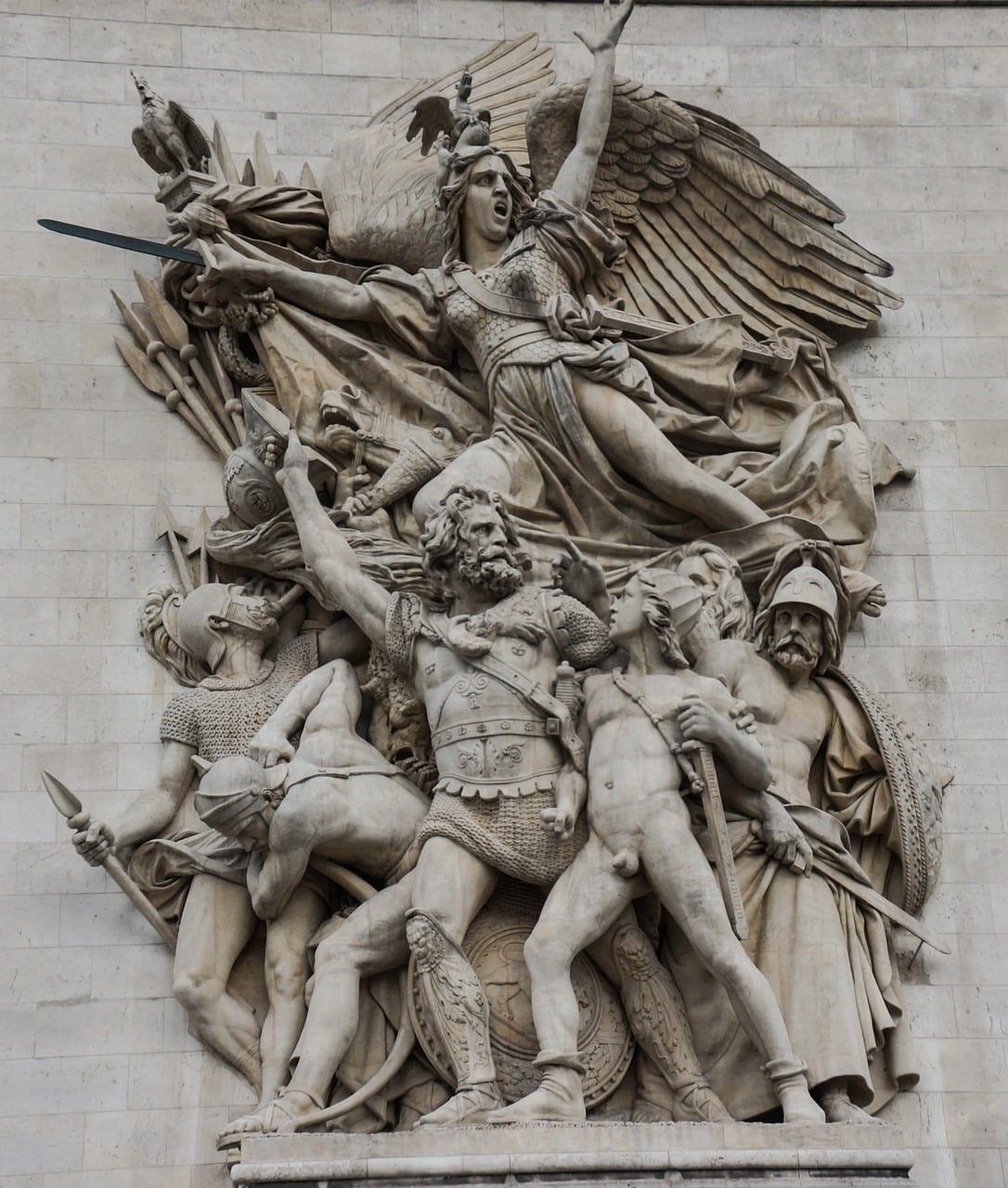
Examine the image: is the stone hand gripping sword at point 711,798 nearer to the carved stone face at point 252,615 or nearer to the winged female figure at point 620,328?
the winged female figure at point 620,328

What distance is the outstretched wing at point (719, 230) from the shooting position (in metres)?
10.6

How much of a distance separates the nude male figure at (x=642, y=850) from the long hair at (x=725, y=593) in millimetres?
426

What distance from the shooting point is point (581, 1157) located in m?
8.17

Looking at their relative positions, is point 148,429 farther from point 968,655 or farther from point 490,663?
point 968,655

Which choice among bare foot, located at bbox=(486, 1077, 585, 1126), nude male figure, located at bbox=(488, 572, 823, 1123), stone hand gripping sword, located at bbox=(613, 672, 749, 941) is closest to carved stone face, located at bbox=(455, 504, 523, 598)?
nude male figure, located at bbox=(488, 572, 823, 1123)

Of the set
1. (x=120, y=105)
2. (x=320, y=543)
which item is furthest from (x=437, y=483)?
(x=120, y=105)

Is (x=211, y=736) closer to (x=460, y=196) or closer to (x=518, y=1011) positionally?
(x=518, y=1011)

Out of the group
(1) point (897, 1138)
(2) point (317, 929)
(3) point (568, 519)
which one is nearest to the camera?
(1) point (897, 1138)

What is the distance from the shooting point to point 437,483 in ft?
31.6

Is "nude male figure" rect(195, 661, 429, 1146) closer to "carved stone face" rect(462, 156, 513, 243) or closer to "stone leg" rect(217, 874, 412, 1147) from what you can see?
"stone leg" rect(217, 874, 412, 1147)

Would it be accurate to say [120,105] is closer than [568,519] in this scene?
No

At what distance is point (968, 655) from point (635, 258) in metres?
2.46

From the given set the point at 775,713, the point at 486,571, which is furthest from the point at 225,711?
the point at 775,713

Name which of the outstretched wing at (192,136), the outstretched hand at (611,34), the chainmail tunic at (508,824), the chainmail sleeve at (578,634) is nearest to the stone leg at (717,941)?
the chainmail tunic at (508,824)
